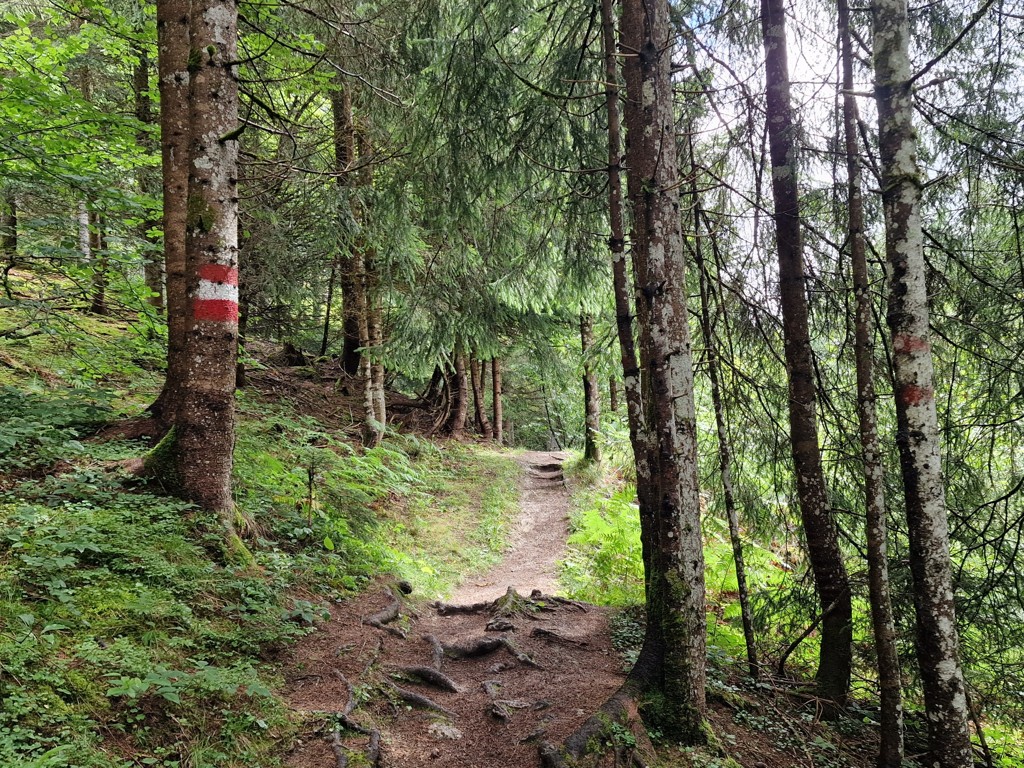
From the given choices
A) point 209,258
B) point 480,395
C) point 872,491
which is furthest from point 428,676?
point 480,395

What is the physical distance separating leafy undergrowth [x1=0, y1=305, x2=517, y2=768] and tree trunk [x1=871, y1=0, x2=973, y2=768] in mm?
4237

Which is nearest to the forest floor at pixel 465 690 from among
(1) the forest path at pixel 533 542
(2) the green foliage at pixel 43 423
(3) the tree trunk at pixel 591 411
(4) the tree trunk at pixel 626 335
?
(4) the tree trunk at pixel 626 335

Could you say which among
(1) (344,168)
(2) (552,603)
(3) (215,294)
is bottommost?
(2) (552,603)

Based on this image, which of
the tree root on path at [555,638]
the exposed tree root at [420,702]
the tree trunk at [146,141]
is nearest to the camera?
the exposed tree root at [420,702]

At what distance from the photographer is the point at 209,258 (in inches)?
195

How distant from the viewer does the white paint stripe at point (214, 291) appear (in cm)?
493

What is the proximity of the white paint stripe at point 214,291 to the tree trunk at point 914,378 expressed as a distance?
531 cm

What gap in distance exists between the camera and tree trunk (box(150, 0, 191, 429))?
20.0ft

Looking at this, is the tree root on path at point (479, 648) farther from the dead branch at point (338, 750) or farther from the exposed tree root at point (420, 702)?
the dead branch at point (338, 750)

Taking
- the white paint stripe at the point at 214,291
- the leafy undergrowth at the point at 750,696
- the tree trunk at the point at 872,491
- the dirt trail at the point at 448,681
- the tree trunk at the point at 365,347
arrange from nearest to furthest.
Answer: the dirt trail at the point at 448,681 → the tree trunk at the point at 872,491 → the leafy undergrowth at the point at 750,696 → the white paint stripe at the point at 214,291 → the tree trunk at the point at 365,347

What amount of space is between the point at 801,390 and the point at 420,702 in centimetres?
464

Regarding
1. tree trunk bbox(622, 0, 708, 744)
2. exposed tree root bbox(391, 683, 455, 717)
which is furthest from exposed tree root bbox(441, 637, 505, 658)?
tree trunk bbox(622, 0, 708, 744)

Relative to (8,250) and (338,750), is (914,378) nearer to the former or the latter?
(338,750)

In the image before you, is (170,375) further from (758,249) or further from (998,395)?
(998,395)
